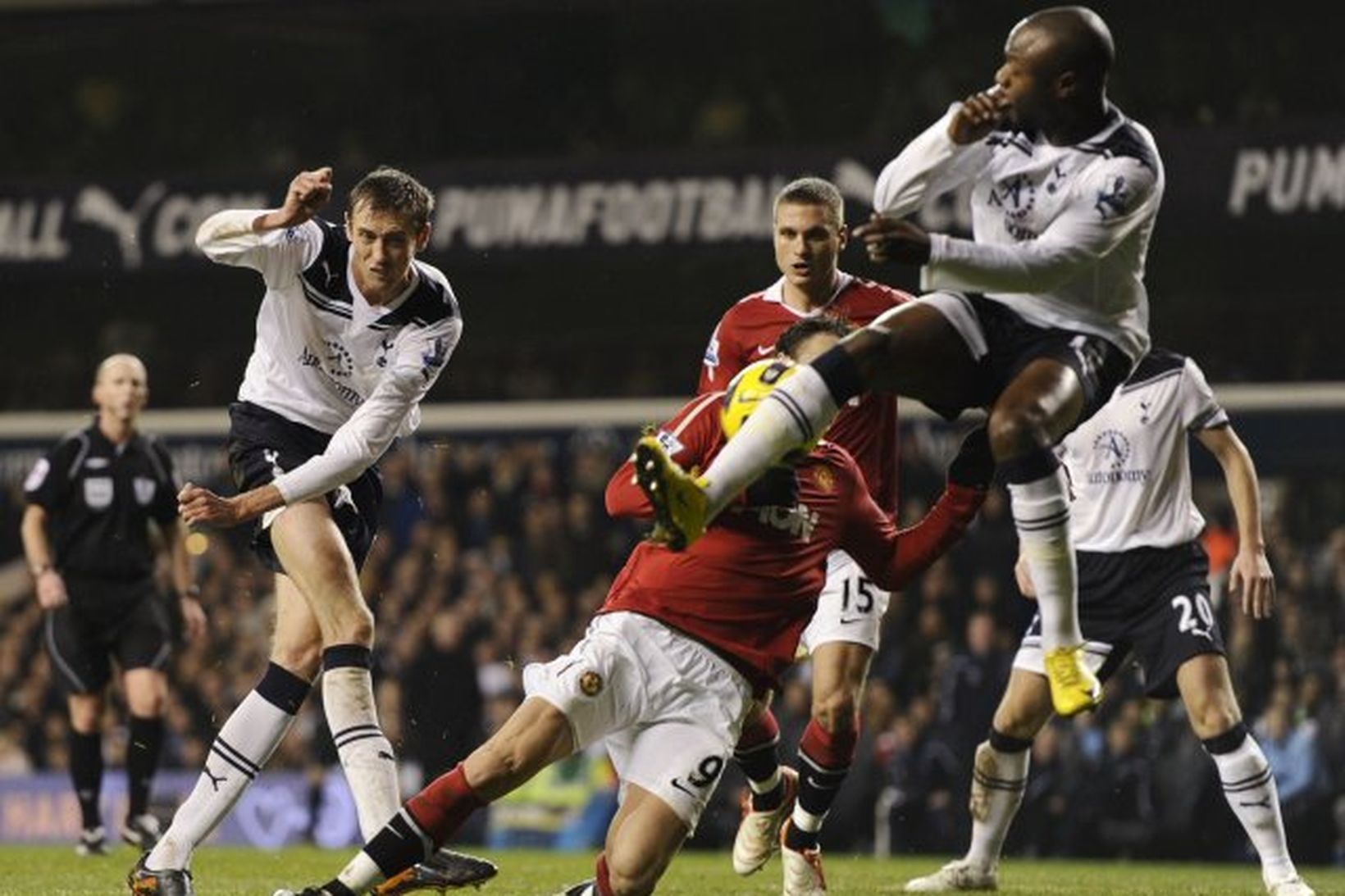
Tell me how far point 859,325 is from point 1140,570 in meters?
1.72

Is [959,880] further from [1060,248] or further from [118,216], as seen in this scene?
[118,216]

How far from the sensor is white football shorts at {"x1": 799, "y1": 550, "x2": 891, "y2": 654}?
9195 mm

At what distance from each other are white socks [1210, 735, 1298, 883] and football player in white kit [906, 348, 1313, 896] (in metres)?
0.12

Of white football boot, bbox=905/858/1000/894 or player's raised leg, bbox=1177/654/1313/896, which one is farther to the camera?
white football boot, bbox=905/858/1000/894

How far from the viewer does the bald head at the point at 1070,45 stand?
7.21 meters

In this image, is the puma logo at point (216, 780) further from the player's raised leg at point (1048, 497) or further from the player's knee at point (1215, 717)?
the player's knee at point (1215, 717)

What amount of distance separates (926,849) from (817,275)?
24.7 ft

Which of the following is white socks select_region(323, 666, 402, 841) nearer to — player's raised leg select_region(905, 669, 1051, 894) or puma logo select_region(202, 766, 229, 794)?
puma logo select_region(202, 766, 229, 794)

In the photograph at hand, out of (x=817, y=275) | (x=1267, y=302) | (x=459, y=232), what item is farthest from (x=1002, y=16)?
(x=817, y=275)

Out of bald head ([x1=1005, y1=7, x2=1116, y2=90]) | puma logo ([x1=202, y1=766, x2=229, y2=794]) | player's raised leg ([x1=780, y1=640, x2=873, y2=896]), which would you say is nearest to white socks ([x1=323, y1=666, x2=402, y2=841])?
puma logo ([x1=202, y1=766, x2=229, y2=794])

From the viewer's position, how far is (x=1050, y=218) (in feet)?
24.2

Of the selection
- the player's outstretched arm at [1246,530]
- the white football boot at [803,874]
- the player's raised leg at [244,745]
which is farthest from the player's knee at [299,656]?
the player's outstretched arm at [1246,530]

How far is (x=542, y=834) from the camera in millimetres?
16594

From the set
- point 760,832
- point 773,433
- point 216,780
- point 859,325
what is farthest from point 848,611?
point 216,780
